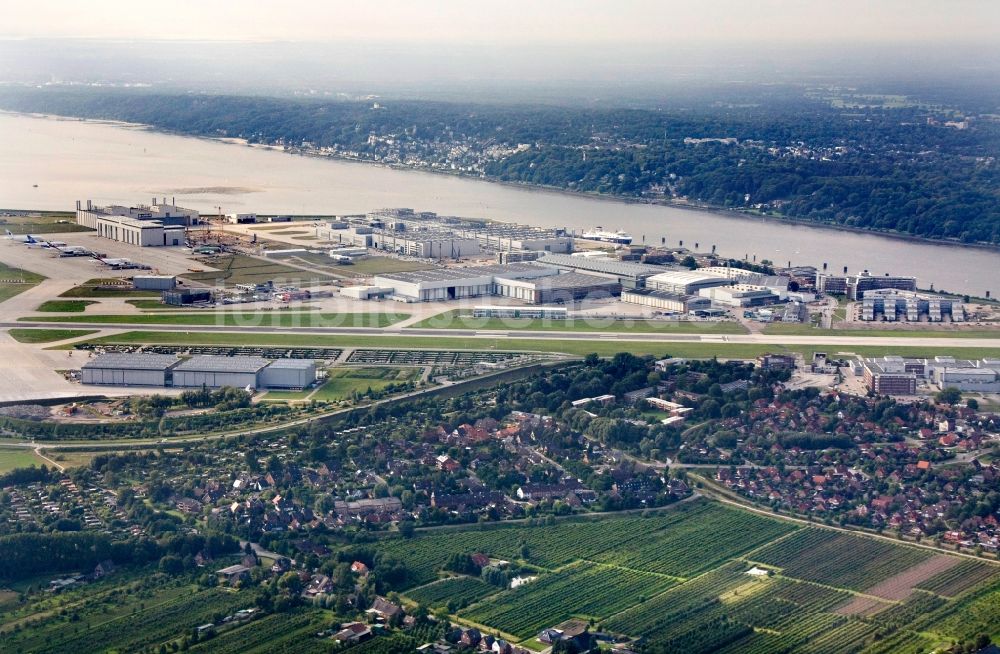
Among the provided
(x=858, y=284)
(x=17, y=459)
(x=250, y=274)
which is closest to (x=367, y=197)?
(x=250, y=274)

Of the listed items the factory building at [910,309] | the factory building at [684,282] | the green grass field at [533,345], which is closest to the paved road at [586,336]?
the green grass field at [533,345]

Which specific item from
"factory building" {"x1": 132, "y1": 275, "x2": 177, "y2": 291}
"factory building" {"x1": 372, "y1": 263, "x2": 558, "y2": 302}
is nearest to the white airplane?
"factory building" {"x1": 132, "y1": 275, "x2": 177, "y2": 291}

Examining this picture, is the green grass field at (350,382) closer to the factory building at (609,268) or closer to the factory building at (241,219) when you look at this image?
the factory building at (609,268)

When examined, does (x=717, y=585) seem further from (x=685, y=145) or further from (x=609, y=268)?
(x=685, y=145)

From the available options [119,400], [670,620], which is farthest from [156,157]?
[670,620]

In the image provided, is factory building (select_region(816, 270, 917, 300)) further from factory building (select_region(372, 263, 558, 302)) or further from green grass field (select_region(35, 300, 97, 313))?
green grass field (select_region(35, 300, 97, 313))

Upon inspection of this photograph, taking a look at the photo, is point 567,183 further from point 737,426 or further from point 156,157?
point 737,426

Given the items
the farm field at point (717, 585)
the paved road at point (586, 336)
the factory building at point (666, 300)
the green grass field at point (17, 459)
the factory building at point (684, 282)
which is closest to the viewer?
the farm field at point (717, 585)
